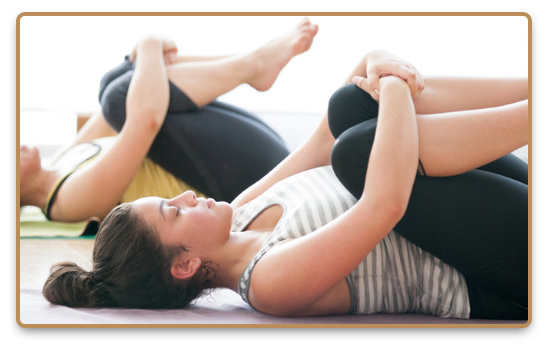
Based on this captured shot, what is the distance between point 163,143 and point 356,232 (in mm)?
669

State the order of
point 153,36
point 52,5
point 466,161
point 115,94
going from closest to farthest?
point 466,161 → point 52,5 → point 153,36 → point 115,94

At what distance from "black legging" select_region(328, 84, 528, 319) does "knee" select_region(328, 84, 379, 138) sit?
4 cm

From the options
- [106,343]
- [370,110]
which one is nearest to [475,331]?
[370,110]

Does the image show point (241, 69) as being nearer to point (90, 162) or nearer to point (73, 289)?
point (90, 162)

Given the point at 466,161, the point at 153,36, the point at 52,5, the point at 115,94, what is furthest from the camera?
the point at 115,94

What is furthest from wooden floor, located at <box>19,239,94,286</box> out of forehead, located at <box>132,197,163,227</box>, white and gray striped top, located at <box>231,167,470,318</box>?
white and gray striped top, located at <box>231,167,470,318</box>

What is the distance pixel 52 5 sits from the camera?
1015 millimetres

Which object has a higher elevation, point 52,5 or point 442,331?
point 52,5

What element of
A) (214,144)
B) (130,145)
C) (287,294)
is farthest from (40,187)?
(287,294)

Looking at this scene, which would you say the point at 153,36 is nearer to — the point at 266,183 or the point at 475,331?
the point at 266,183

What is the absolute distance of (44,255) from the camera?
1.15m

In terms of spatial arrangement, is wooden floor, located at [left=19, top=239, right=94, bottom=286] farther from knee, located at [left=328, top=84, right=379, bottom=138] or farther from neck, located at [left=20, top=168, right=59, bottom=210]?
knee, located at [left=328, top=84, right=379, bottom=138]

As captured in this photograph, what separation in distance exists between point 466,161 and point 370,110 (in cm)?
15

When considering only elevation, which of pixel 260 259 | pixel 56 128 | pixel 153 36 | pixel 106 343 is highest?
pixel 153 36
